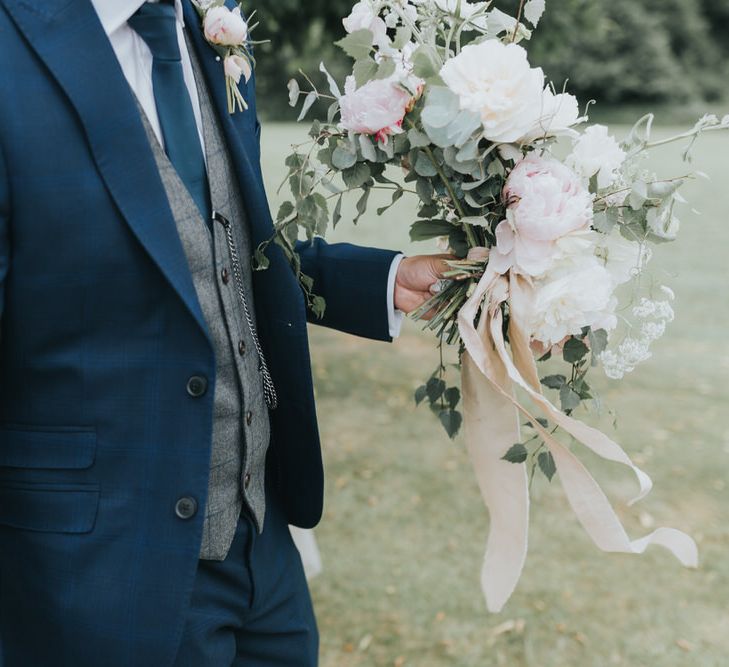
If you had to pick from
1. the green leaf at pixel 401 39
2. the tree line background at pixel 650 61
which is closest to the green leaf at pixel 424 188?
the green leaf at pixel 401 39

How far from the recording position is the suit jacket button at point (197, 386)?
62.6 inches

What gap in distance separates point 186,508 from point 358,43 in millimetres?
847

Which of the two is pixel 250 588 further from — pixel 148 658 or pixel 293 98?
pixel 293 98

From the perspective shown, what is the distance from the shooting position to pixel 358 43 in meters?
1.69

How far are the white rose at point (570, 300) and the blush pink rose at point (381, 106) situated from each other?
0.37 meters

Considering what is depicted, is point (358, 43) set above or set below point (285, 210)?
above

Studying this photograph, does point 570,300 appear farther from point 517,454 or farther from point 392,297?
point 392,297

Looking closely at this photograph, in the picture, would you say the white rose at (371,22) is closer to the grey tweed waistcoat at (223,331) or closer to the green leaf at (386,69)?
the green leaf at (386,69)

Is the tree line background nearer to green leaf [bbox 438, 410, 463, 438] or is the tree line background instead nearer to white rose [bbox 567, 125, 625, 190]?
green leaf [bbox 438, 410, 463, 438]

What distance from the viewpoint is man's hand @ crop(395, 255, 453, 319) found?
191 cm

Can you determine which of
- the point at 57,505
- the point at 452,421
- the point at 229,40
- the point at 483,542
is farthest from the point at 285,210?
the point at 483,542

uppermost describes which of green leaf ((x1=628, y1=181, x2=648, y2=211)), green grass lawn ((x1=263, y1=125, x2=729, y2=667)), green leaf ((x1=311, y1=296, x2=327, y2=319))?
green leaf ((x1=628, y1=181, x2=648, y2=211))

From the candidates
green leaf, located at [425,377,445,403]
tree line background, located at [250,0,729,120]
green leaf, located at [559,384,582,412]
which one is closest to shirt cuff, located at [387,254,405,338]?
green leaf, located at [425,377,445,403]

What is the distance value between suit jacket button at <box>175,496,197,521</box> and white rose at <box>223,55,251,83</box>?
757 mm
